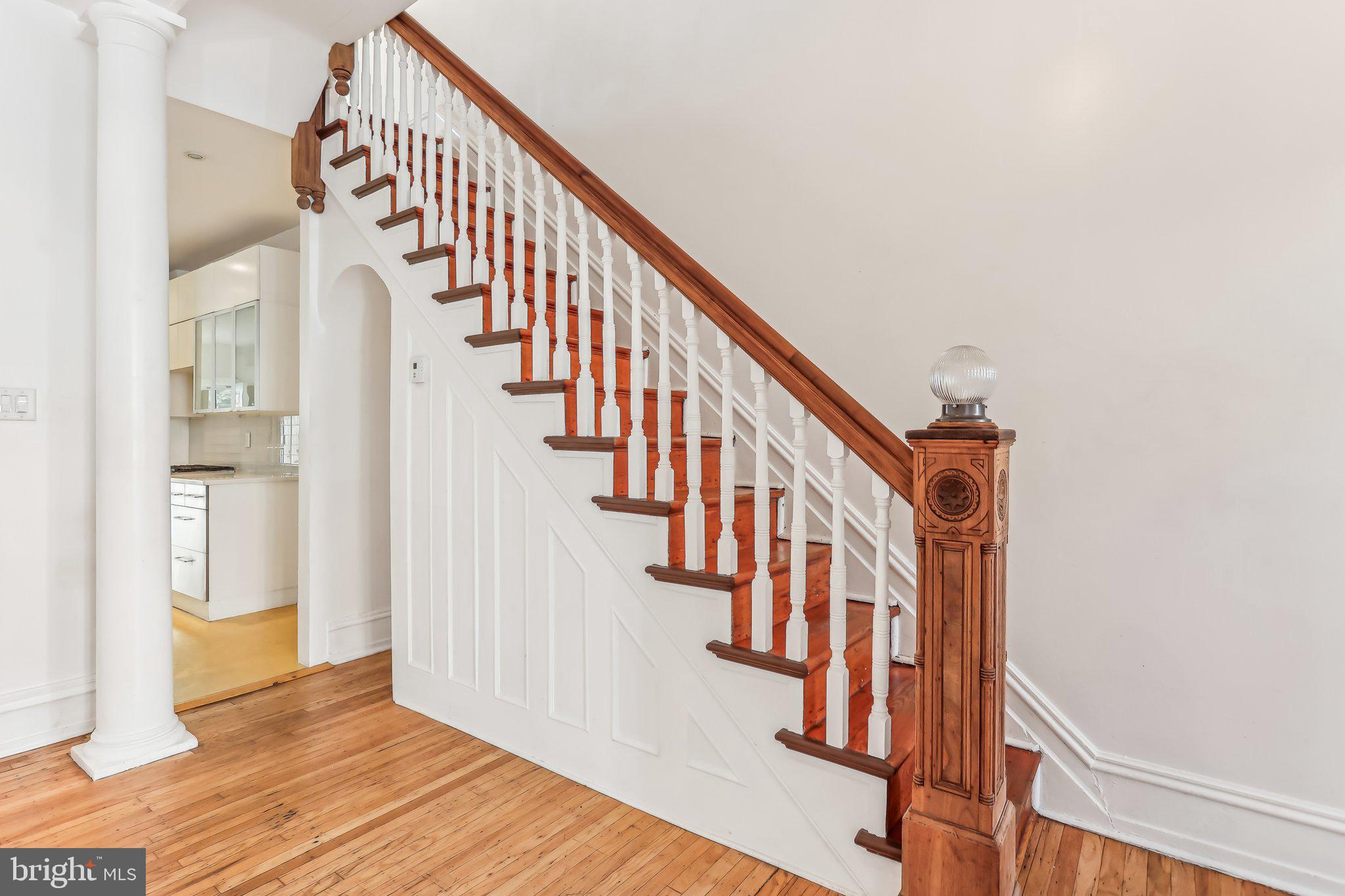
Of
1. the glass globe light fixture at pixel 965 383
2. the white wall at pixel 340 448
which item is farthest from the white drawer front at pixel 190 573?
the glass globe light fixture at pixel 965 383

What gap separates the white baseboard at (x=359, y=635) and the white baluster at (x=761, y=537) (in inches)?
82.6

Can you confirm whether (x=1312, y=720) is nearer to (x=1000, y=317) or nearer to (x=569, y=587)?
(x=1000, y=317)

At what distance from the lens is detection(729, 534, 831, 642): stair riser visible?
1.88m

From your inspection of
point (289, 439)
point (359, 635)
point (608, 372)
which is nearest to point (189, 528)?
point (289, 439)

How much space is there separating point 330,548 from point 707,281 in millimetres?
2471

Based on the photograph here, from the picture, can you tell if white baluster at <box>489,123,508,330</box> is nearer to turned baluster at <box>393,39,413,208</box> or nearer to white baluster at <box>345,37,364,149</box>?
turned baluster at <box>393,39,413,208</box>

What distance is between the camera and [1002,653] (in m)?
1.44

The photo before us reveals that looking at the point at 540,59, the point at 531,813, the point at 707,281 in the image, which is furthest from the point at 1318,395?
the point at 540,59

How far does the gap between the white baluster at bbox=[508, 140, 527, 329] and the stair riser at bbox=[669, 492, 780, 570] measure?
96 cm

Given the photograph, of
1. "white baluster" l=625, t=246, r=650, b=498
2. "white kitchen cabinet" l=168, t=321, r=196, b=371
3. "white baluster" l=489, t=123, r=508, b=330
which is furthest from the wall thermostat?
"white kitchen cabinet" l=168, t=321, r=196, b=371

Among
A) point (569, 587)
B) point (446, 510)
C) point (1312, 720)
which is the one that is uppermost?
point (446, 510)

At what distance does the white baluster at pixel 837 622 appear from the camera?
1.62m

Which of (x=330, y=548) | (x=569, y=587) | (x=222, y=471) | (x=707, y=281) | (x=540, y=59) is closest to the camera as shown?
(x=707, y=281)

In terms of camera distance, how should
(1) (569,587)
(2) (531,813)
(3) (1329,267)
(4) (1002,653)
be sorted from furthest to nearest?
(1) (569,587)
(2) (531,813)
(3) (1329,267)
(4) (1002,653)
